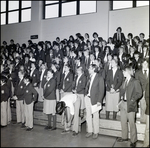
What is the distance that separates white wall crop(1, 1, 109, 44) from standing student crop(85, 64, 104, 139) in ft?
11.4

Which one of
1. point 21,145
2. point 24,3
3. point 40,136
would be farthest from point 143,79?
point 24,3

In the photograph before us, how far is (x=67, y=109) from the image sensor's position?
4.22 meters

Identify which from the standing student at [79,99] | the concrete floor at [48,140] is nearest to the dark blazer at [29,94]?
the concrete floor at [48,140]

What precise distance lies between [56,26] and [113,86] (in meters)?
4.85

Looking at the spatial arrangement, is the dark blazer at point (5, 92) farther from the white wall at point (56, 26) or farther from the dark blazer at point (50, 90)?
the white wall at point (56, 26)

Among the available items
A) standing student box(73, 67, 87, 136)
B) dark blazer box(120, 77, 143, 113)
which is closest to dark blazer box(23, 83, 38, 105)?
standing student box(73, 67, 87, 136)

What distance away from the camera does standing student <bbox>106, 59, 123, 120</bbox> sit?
4.29 meters

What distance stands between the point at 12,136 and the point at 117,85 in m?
2.74

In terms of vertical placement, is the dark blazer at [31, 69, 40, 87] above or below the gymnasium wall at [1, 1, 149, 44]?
below

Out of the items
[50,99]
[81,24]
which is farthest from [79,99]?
[81,24]

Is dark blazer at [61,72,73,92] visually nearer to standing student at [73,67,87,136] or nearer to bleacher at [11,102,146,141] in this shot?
standing student at [73,67,87,136]

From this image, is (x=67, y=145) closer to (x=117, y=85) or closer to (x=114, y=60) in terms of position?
(x=117, y=85)

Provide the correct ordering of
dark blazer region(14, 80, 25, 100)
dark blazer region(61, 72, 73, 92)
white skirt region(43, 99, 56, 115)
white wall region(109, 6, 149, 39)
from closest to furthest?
1. white skirt region(43, 99, 56, 115)
2. dark blazer region(61, 72, 73, 92)
3. dark blazer region(14, 80, 25, 100)
4. white wall region(109, 6, 149, 39)

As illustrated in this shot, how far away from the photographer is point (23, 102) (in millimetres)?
4711
